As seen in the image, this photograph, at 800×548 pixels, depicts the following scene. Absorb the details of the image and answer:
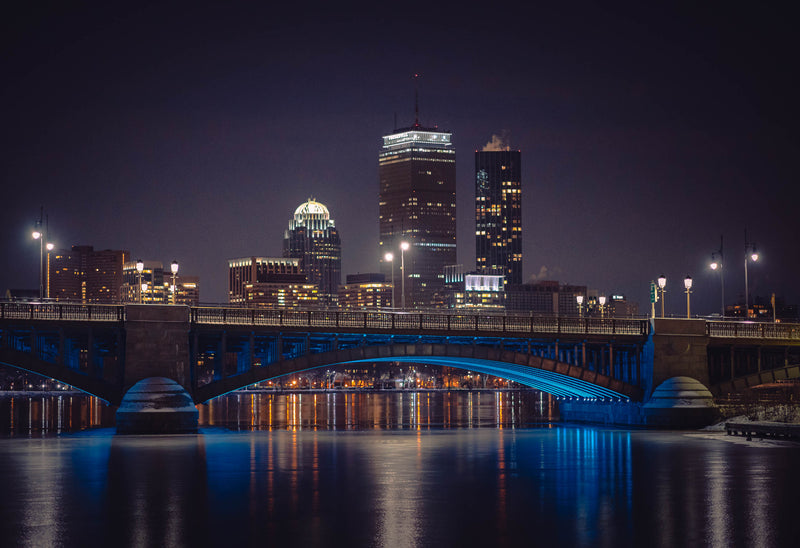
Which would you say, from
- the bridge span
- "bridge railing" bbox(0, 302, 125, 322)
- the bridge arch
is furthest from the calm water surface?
the bridge arch

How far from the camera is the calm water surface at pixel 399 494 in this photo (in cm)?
3064

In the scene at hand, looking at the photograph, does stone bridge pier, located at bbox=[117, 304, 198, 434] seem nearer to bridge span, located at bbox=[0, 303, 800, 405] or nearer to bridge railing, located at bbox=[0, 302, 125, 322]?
bridge span, located at bbox=[0, 303, 800, 405]

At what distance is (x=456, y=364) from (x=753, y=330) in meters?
25.2

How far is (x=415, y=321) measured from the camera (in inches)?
3433

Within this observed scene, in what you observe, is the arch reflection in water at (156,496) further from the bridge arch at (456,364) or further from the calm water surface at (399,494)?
the bridge arch at (456,364)

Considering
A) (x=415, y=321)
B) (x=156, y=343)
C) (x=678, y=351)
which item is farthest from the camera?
(x=678, y=351)

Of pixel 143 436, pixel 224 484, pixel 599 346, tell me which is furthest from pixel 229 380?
pixel 224 484

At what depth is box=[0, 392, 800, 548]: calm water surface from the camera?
30.6 meters

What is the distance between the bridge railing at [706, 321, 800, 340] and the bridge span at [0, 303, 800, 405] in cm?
13

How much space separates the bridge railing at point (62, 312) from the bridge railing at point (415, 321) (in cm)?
555

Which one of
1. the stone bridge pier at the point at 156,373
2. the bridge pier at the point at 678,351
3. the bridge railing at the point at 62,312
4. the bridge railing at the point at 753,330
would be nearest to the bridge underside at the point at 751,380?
the bridge pier at the point at 678,351

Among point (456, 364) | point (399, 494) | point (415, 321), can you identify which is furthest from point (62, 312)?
point (399, 494)

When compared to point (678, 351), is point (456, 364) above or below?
below

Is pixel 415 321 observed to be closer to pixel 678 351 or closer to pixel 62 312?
pixel 678 351
